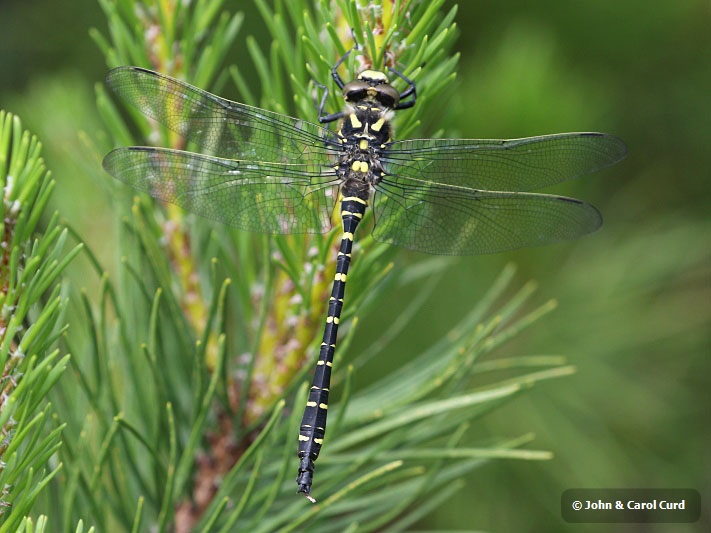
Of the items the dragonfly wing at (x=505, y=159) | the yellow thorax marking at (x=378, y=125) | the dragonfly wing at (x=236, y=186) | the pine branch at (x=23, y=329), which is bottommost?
the pine branch at (x=23, y=329)

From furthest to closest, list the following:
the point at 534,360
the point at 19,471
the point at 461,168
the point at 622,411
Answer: the point at 622,411
the point at 461,168
the point at 534,360
the point at 19,471

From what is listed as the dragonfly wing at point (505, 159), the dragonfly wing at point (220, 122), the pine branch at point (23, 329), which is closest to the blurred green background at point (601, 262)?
the dragonfly wing at point (505, 159)

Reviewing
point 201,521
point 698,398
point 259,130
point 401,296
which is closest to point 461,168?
point 259,130

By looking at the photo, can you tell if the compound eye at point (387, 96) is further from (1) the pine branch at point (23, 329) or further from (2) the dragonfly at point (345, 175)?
(1) the pine branch at point (23, 329)

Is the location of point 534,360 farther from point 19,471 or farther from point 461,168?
point 19,471

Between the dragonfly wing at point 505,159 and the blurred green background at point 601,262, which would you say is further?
the blurred green background at point 601,262

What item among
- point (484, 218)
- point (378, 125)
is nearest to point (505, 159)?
point (484, 218)
